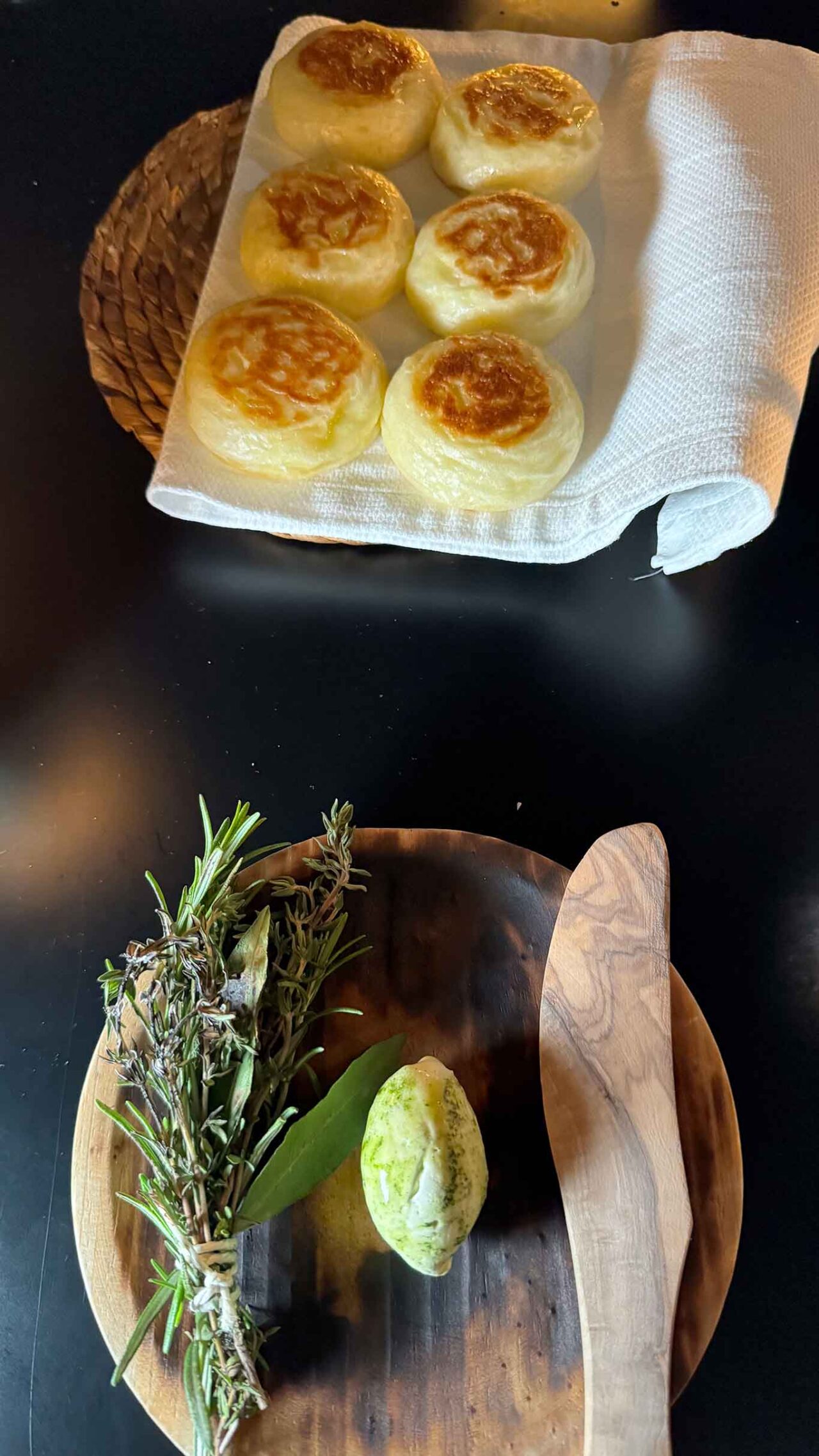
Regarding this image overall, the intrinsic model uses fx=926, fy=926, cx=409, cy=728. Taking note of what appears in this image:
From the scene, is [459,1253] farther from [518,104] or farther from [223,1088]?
[518,104]

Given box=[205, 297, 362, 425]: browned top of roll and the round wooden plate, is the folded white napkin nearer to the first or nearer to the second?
box=[205, 297, 362, 425]: browned top of roll

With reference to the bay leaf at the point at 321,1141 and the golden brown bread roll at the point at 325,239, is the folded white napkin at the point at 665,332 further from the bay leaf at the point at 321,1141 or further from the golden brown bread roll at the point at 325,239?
the bay leaf at the point at 321,1141

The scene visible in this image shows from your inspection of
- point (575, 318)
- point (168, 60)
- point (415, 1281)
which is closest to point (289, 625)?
point (575, 318)

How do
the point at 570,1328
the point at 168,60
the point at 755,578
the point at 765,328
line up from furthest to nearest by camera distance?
the point at 168,60
the point at 755,578
the point at 765,328
the point at 570,1328

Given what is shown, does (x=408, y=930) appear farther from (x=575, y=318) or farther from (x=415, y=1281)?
(x=575, y=318)

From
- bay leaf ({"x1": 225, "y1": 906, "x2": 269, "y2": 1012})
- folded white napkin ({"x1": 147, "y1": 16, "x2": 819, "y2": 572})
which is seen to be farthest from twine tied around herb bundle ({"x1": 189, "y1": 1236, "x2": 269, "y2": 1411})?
folded white napkin ({"x1": 147, "y1": 16, "x2": 819, "y2": 572})
